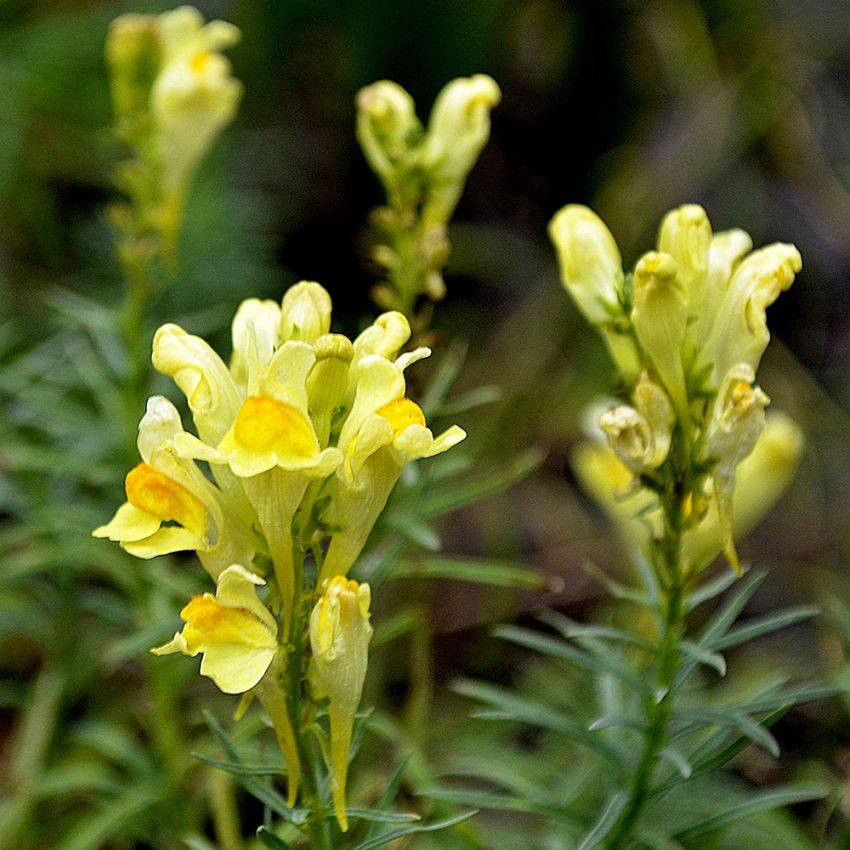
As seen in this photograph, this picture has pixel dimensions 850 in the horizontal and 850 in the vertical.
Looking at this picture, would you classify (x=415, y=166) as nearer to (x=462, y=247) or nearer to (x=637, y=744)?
(x=637, y=744)

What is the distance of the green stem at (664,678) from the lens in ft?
2.91

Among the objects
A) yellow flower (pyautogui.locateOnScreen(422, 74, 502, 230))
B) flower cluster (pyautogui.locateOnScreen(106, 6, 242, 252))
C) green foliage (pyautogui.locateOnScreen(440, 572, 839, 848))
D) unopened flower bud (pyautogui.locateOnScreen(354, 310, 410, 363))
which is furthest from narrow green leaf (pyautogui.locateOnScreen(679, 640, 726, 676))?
flower cluster (pyautogui.locateOnScreen(106, 6, 242, 252))

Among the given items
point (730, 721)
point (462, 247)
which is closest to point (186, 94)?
point (730, 721)

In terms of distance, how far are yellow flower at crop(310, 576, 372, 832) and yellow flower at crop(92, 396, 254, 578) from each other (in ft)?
0.30

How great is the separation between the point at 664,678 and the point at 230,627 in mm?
407

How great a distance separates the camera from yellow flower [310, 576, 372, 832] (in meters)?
0.71

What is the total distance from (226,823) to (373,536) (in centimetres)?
40

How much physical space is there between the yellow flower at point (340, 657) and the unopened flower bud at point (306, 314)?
0.19 metres

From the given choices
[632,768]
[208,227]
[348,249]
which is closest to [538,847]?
[632,768]

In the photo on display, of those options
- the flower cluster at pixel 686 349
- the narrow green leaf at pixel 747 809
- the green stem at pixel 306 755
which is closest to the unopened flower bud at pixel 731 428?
the flower cluster at pixel 686 349

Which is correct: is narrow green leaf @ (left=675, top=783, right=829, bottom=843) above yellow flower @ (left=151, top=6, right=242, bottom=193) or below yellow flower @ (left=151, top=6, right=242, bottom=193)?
below

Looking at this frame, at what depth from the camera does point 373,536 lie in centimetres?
107

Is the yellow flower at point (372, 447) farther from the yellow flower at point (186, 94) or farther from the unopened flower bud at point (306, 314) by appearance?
the yellow flower at point (186, 94)

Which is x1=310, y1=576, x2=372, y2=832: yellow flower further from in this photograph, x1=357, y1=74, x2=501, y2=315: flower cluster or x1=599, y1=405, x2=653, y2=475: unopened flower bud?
x1=357, y1=74, x2=501, y2=315: flower cluster
